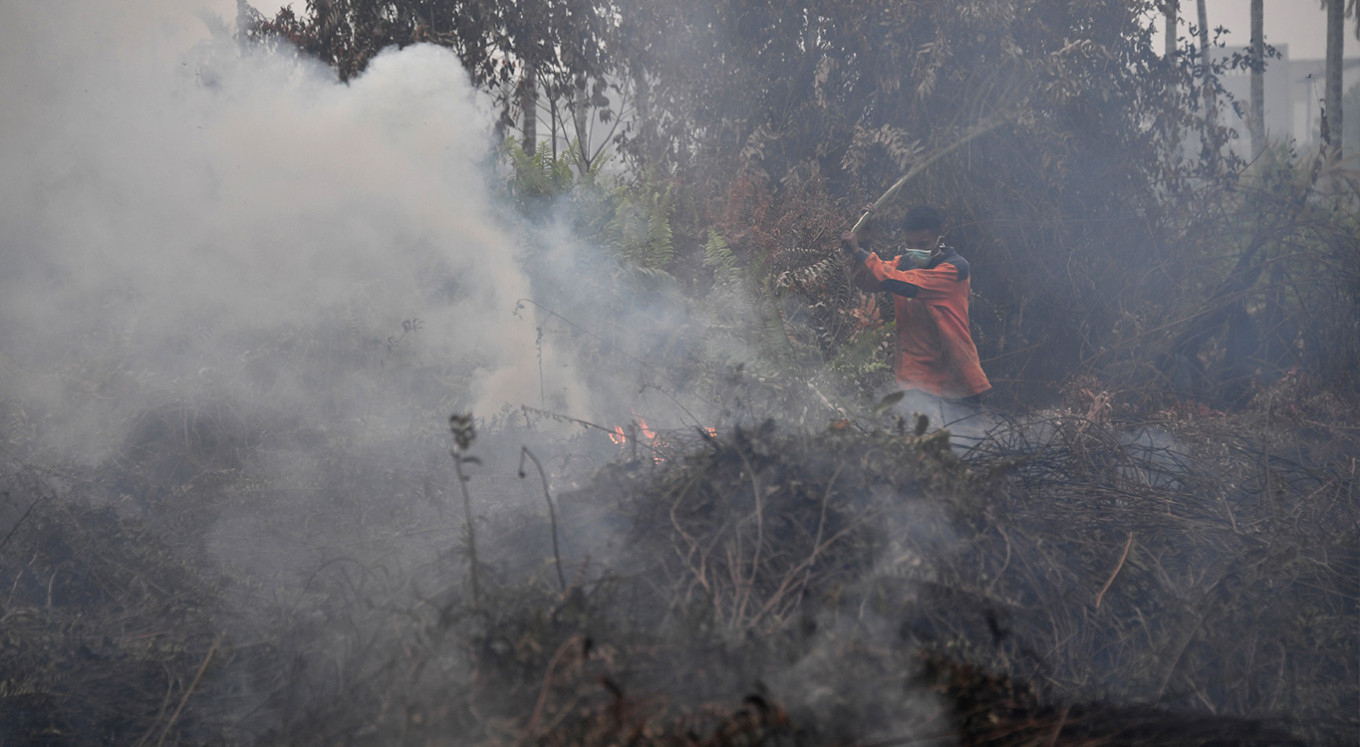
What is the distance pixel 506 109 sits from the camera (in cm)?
934

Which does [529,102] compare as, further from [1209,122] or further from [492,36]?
[1209,122]

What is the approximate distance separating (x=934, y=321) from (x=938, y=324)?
40 millimetres

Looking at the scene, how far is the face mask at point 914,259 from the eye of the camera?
6.10 metres

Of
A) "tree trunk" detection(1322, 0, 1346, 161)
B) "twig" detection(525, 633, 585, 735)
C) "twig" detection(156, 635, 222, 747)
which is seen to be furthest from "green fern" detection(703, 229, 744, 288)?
"tree trunk" detection(1322, 0, 1346, 161)

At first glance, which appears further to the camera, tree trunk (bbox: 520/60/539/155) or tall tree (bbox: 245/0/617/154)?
tree trunk (bbox: 520/60/539/155)

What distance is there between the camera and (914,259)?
20.1ft

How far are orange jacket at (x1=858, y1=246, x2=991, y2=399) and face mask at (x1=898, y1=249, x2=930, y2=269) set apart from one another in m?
0.10

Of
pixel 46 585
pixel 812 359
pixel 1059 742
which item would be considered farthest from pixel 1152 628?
pixel 46 585

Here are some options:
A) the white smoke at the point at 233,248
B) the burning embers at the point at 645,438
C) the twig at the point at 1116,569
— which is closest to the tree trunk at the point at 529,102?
the white smoke at the point at 233,248

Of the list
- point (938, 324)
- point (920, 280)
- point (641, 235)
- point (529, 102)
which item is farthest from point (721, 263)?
point (529, 102)

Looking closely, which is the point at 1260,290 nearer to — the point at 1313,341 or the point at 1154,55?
the point at 1313,341

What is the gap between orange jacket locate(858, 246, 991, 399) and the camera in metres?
5.85

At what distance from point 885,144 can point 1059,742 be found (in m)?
7.72

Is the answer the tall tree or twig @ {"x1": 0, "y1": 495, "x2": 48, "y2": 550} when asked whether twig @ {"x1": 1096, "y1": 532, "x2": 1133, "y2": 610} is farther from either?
the tall tree
